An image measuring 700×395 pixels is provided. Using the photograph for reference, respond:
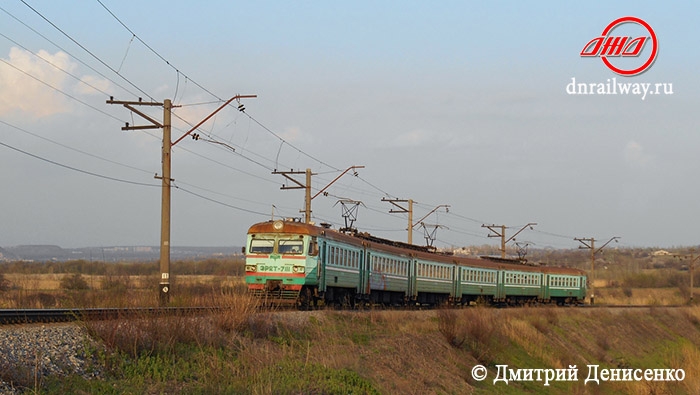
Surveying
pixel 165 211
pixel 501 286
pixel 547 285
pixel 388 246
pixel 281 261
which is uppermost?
pixel 165 211

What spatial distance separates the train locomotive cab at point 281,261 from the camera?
1049 inches

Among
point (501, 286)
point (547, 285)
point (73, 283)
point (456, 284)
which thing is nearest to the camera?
point (73, 283)

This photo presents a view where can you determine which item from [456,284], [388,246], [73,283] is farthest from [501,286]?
[73,283]

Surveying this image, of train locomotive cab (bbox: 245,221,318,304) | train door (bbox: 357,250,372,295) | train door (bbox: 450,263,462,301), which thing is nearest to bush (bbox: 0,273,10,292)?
train locomotive cab (bbox: 245,221,318,304)

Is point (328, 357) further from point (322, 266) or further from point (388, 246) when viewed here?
point (388, 246)

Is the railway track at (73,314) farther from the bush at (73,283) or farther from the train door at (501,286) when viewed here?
the train door at (501,286)

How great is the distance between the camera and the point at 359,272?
31984 mm

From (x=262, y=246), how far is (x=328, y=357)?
10246mm

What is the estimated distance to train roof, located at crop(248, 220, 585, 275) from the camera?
1078 inches

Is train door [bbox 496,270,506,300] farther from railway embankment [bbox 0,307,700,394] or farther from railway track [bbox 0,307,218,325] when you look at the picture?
railway track [bbox 0,307,218,325]

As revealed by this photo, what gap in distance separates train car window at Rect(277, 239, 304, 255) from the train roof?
338 mm

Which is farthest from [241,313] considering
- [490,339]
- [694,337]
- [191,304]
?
[694,337]

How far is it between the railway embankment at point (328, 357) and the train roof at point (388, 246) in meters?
3.52

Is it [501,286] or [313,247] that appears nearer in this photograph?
[313,247]
